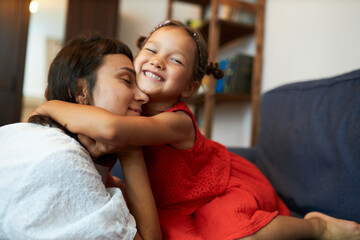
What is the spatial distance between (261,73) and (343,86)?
1.51 metres

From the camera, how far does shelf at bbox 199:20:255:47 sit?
8.79 feet

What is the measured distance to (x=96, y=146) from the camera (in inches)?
33.5

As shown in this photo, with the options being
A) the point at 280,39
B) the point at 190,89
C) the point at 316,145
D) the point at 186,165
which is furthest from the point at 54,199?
the point at 280,39

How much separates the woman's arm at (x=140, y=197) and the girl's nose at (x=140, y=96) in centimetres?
19

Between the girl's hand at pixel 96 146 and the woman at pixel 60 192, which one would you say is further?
the girl's hand at pixel 96 146

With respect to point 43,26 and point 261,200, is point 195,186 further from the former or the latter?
point 43,26

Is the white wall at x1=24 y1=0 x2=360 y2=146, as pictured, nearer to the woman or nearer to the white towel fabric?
the woman

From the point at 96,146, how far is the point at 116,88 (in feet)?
0.63

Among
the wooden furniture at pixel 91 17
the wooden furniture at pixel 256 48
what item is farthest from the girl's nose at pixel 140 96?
the wooden furniture at pixel 91 17

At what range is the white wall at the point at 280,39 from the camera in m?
1.77

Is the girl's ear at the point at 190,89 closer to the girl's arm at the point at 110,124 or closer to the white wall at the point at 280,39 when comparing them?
the girl's arm at the point at 110,124

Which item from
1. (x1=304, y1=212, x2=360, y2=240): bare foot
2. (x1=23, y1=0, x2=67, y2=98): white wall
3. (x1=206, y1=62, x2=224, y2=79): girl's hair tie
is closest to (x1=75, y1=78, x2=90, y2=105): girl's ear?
(x1=206, y1=62, x2=224, y2=79): girl's hair tie

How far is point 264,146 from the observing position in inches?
62.9

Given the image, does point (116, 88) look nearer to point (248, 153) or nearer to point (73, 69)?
point (73, 69)
